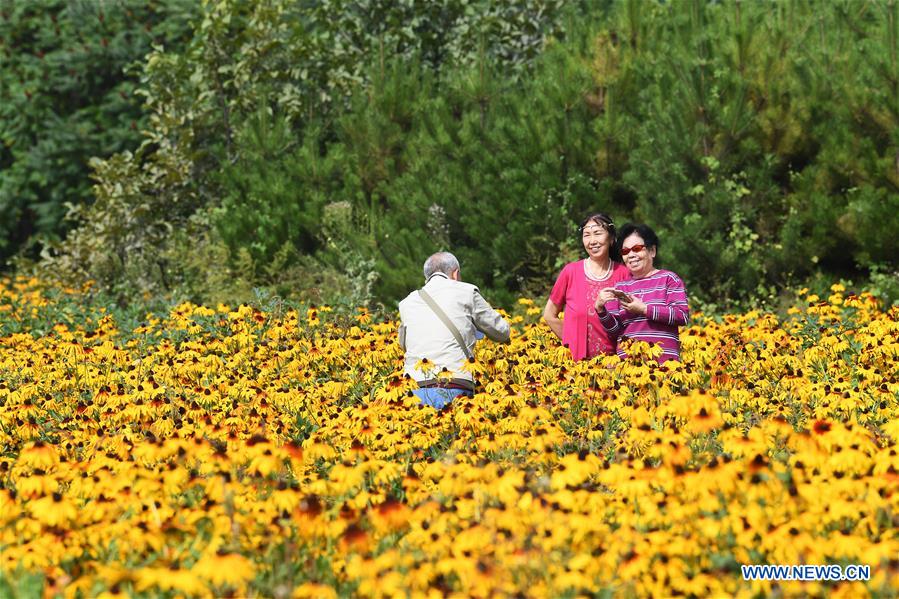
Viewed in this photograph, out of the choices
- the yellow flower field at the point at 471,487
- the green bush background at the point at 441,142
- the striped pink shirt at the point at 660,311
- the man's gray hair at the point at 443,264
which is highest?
the green bush background at the point at 441,142

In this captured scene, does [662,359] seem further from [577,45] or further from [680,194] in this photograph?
[577,45]

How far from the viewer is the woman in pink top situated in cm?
636

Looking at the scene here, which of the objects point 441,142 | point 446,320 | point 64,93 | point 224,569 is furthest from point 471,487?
point 64,93

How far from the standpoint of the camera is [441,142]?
1121 cm

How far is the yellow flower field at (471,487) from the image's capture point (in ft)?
Answer: 10.9

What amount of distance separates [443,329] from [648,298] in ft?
3.63

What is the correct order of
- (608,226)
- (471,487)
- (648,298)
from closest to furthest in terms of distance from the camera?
1. (471,487)
2. (648,298)
3. (608,226)

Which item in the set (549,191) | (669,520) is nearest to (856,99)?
(549,191)

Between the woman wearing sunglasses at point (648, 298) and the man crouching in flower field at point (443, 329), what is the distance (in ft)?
2.16

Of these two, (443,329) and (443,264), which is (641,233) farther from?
(443,329)

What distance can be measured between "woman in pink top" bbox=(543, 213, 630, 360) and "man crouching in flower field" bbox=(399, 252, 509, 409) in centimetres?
48

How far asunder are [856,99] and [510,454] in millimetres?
6265

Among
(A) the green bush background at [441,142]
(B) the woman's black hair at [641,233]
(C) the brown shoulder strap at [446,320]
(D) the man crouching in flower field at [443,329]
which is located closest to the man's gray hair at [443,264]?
(D) the man crouching in flower field at [443,329]

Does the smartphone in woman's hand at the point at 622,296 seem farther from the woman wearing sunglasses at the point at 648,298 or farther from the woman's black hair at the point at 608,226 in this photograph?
the woman's black hair at the point at 608,226
